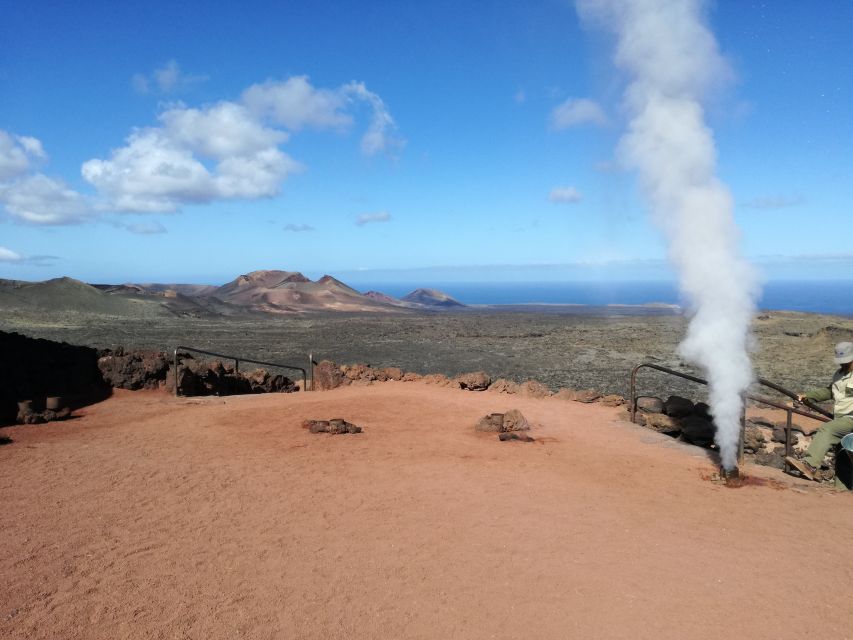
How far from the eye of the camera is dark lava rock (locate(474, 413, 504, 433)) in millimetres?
9555

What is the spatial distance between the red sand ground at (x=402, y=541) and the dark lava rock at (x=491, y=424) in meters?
0.69

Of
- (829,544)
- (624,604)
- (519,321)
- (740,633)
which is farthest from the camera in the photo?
(519,321)

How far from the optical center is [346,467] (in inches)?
294

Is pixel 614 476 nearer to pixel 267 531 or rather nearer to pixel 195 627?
pixel 267 531

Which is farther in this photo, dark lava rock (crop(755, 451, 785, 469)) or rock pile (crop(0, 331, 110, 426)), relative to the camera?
rock pile (crop(0, 331, 110, 426))

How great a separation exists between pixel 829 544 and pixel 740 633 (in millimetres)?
2043

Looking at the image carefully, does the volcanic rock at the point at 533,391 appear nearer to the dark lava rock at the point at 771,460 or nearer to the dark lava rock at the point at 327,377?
the dark lava rock at the point at 327,377

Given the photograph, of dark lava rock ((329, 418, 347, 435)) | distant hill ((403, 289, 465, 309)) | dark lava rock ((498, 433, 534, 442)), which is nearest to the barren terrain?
dark lava rock ((498, 433, 534, 442))

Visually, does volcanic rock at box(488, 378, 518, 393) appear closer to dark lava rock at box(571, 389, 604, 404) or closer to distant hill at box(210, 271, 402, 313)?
dark lava rock at box(571, 389, 604, 404)

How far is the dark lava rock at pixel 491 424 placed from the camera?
9.55m

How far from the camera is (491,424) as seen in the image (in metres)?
9.59

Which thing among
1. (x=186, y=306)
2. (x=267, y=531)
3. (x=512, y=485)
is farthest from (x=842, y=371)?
(x=186, y=306)

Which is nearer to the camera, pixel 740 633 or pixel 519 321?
pixel 740 633

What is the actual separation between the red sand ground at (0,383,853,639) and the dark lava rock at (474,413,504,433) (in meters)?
0.69
